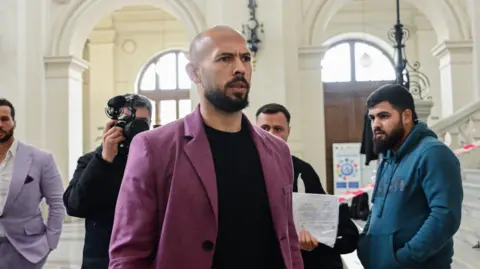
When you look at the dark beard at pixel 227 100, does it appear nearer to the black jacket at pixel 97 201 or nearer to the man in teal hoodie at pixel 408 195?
the black jacket at pixel 97 201

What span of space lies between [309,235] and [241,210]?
30.4 inches

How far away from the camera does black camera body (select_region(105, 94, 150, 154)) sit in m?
2.24

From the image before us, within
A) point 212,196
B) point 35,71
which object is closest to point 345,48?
point 35,71

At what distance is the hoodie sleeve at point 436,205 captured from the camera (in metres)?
2.32

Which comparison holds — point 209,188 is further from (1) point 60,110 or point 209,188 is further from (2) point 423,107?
(1) point 60,110

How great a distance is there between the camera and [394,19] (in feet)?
49.0

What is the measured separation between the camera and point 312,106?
960cm

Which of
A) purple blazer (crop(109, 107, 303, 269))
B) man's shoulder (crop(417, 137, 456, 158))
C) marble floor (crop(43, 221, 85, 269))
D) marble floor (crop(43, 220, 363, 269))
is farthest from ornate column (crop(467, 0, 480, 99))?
purple blazer (crop(109, 107, 303, 269))

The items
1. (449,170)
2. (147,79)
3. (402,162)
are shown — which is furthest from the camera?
(147,79)

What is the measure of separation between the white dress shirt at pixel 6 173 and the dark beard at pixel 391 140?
2226 millimetres

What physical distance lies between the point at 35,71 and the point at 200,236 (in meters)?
8.99

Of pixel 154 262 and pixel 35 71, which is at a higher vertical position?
pixel 35 71

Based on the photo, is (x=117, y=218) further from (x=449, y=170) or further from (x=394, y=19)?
(x=394, y=19)

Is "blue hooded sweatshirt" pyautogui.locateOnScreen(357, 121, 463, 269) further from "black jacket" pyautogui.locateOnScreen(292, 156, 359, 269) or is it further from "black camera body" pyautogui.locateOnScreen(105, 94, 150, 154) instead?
"black camera body" pyautogui.locateOnScreen(105, 94, 150, 154)
